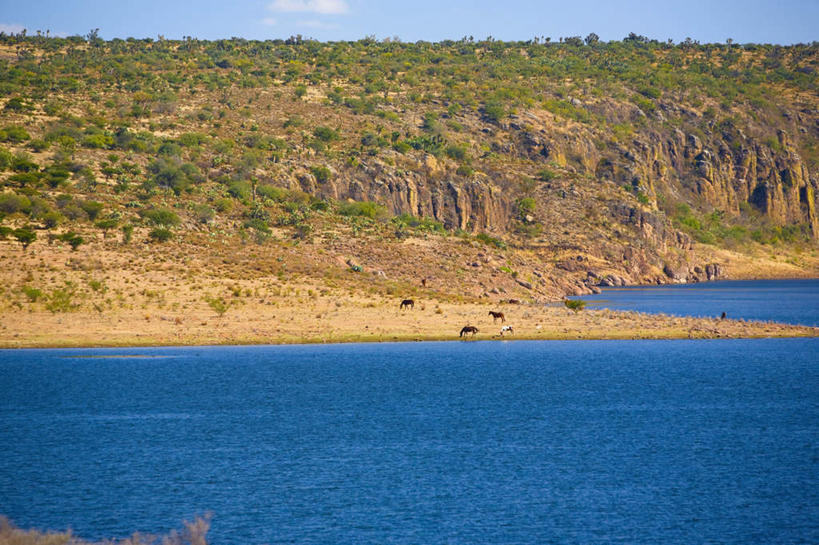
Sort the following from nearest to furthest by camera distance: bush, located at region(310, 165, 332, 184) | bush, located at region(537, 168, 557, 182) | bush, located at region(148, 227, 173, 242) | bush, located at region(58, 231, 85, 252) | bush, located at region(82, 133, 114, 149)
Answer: bush, located at region(58, 231, 85, 252)
bush, located at region(148, 227, 173, 242)
bush, located at region(82, 133, 114, 149)
bush, located at region(310, 165, 332, 184)
bush, located at region(537, 168, 557, 182)

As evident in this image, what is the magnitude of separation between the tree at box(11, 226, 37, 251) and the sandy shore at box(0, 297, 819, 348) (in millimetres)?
13117

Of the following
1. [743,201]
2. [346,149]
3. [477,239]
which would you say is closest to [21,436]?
[477,239]

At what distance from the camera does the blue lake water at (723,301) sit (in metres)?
83.3

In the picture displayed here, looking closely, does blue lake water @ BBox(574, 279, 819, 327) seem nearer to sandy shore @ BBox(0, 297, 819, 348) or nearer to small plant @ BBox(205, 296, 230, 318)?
sandy shore @ BBox(0, 297, 819, 348)

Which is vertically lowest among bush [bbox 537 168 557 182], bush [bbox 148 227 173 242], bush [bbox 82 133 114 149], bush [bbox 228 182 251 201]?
bush [bbox 148 227 173 242]

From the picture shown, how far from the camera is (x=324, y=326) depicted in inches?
2518

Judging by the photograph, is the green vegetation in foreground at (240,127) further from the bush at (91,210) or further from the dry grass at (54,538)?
the dry grass at (54,538)

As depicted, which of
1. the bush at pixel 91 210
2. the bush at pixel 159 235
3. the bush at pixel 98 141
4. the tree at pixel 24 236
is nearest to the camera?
the tree at pixel 24 236

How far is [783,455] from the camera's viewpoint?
31250 mm

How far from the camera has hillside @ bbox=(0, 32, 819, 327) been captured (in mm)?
79625

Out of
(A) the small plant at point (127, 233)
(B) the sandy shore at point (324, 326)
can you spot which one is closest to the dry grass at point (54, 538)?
(B) the sandy shore at point (324, 326)

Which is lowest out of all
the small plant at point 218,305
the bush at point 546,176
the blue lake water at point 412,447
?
the blue lake water at point 412,447

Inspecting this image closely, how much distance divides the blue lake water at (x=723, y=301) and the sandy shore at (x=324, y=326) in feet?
46.5

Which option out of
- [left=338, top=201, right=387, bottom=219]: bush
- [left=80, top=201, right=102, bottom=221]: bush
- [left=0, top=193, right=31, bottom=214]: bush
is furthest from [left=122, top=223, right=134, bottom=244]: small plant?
[left=338, top=201, right=387, bottom=219]: bush
